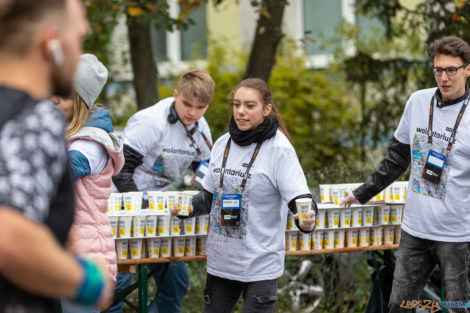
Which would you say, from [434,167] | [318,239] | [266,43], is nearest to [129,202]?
[318,239]

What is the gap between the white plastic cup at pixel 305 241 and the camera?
4.87 metres

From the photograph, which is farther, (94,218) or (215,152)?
(215,152)

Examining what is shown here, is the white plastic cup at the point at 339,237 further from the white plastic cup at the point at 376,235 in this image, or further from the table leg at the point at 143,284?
the table leg at the point at 143,284

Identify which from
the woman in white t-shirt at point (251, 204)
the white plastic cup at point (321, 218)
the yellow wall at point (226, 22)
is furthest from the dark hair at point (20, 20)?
the yellow wall at point (226, 22)

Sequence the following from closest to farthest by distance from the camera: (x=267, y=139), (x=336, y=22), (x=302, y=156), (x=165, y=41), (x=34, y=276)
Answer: (x=34, y=276), (x=267, y=139), (x=302, y=156), (x=336, y=22), (x=165, y=41)

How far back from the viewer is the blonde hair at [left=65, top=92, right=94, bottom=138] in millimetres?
3338

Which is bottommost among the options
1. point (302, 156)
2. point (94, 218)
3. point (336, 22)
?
point (302, 156)

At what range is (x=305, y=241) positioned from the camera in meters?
4.88

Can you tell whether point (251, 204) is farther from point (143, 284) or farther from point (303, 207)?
point (143, 284)

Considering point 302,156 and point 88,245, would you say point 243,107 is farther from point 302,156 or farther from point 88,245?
point 302,156

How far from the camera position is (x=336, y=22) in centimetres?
1230

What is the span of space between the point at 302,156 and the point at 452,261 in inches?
242

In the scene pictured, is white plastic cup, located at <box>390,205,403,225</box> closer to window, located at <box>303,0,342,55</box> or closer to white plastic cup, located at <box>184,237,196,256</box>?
white plastic cup, located at <box>184,237,196,256</box>

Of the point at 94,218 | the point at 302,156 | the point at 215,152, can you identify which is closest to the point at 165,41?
the point at 302,156
